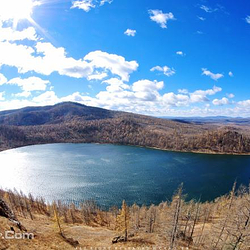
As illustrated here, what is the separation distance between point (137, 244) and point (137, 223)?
21465 mm

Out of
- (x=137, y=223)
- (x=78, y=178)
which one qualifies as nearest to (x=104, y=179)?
(x=78, y=178)

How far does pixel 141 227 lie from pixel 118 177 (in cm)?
5840

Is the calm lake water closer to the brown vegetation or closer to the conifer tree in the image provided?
the brown vegetation

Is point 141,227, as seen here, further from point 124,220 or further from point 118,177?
point 118,177

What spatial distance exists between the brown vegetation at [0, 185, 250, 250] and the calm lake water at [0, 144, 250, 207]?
15280 mm

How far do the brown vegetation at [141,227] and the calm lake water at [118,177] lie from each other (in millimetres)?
15280

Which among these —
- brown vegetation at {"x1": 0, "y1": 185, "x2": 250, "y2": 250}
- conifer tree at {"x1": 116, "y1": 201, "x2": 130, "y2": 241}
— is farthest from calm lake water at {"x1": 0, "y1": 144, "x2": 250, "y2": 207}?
conifer tree at {"x1": 116, "y1": 201, "x2": 130, "y2": 241}

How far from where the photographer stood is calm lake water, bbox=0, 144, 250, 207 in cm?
9175

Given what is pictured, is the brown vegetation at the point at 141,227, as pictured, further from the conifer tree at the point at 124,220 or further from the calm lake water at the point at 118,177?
the calm lake water at the point at 118,177

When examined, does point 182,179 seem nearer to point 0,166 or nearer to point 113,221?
point 113,221

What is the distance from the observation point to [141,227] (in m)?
58.3

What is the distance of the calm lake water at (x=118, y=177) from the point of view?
9175 cm

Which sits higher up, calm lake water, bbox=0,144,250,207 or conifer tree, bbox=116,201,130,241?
conifer tree, bbox=116,201,130,241

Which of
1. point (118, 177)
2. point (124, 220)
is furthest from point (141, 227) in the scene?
point (118, 177)
